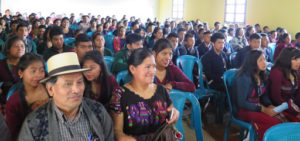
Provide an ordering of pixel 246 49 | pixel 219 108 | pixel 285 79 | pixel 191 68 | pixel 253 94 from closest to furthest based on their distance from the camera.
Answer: pixel 253 94 → pixel 285 79 → pixel 219 108 → pixel 191 68 → pixel 246 49

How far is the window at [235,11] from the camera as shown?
32.9ft

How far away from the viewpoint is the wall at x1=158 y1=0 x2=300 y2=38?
808 centimetres

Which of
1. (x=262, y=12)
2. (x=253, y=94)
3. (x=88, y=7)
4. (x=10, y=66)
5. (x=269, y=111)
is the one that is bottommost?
(x=269, y=111)

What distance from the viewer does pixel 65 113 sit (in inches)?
54.3

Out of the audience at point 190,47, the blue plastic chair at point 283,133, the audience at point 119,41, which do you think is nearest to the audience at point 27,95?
the blue plastic chair at point 283,133

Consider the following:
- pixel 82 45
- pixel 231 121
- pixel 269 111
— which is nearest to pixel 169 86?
pixel 231 121

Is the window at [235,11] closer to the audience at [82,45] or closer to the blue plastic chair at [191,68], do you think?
the blue plastic chair at [191,68]

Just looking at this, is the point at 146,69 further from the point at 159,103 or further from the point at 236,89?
the point at 236,89

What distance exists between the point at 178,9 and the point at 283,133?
13.8 metres

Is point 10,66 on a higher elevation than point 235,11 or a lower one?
lower

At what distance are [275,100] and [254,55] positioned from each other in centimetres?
51

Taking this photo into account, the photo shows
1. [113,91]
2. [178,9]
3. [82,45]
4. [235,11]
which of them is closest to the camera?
[113,91]

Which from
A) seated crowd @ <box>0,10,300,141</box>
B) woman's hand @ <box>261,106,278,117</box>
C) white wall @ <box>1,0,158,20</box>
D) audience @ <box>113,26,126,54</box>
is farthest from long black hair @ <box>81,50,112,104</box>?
white wall @ <box>1,0,158,20</box>

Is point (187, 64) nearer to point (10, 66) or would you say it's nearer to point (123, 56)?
point (123, 56)
